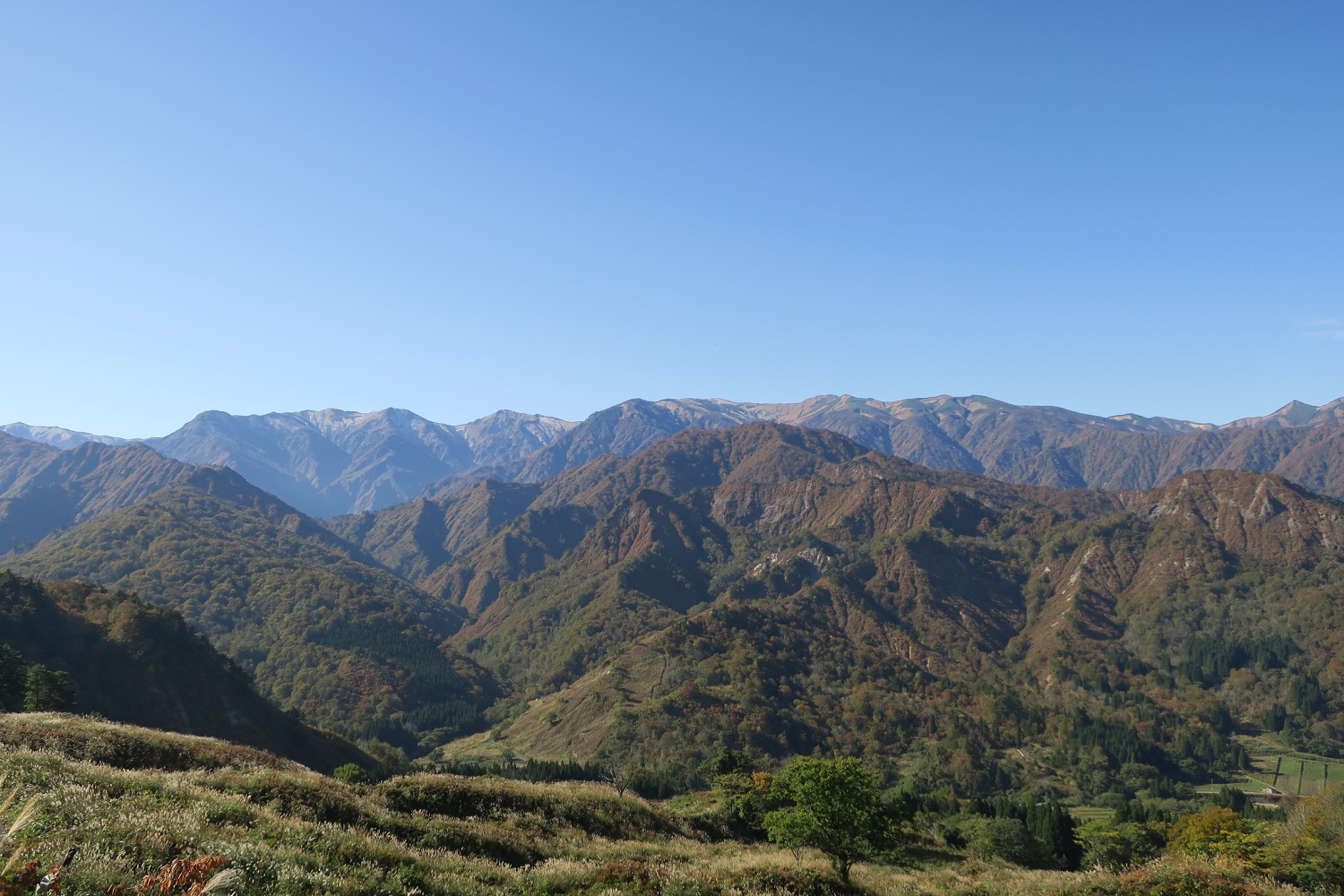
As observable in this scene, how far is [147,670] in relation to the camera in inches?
5891

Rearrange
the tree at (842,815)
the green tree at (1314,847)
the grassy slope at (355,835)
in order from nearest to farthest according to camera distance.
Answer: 1. the grassy slope at (355,835)
2. the tree at (842,815)
3. the green tree at (1314,847)

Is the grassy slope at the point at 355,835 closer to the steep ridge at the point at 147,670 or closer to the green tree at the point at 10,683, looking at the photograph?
the green tree at the point at 10,683

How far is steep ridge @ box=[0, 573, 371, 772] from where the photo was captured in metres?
140

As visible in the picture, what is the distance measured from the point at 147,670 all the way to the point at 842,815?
563 ft

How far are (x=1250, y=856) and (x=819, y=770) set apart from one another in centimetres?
4889

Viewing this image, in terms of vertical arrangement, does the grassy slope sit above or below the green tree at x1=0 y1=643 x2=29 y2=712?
above

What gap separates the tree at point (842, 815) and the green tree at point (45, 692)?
9591 centimetres

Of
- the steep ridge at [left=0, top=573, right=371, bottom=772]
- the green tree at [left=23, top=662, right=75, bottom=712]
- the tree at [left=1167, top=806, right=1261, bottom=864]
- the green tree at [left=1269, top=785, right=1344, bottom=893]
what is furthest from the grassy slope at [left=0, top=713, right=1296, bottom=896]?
the steep ridge at [left=0, top=573, right=371, bottom=772]

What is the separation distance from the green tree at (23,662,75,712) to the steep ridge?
45.4 meters

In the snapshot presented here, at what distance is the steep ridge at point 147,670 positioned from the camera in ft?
461

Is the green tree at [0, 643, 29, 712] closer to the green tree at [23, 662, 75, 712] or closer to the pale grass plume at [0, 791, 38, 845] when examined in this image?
the green tree at [23, 662, 75, 712]

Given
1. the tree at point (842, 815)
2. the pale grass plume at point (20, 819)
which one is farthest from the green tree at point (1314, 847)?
the pale grass plume at point (20, 819)

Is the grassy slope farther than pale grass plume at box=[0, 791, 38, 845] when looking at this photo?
Yes

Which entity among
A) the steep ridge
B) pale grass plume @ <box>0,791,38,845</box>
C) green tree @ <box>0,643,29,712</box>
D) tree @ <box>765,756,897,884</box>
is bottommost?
the steep ridge
